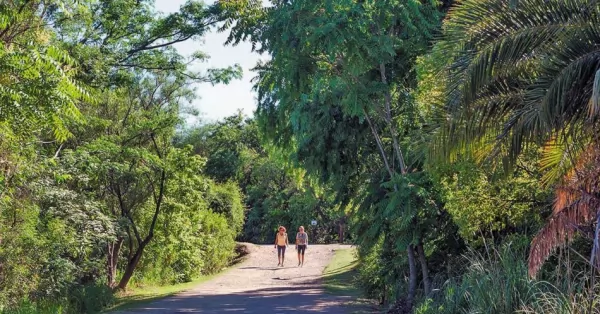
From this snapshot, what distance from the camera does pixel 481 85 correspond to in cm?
827

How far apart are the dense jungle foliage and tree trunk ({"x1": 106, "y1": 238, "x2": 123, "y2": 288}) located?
0.10 m

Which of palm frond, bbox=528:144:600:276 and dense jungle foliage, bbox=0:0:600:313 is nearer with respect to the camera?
dense jungle foliage, bbox=0:0:600:313

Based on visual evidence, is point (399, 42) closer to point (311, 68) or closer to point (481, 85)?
point (311, 68)

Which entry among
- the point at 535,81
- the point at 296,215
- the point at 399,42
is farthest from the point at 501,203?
the point at 296,215

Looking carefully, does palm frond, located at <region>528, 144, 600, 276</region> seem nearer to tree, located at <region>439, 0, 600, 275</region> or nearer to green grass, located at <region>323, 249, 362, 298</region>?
tree, located at <region>439, 0, 600, 275</region>

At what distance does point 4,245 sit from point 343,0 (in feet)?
24.1

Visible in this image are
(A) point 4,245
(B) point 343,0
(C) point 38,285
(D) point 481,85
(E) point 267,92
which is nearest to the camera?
(D) point 481,85

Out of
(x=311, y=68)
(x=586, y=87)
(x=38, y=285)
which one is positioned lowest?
(x=38, y=285)

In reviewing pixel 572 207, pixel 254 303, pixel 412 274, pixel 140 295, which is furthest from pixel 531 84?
pixel 140 295

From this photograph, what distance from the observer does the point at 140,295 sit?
18.2 meters

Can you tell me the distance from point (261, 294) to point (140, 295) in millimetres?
3522

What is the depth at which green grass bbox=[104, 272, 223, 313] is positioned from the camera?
1527 centimetres

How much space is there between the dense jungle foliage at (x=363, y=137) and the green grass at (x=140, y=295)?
0.50 meters

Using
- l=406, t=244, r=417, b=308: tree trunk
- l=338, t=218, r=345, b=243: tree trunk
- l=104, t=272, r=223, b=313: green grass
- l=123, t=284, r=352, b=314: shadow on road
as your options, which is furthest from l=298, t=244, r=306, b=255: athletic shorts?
l=338, t=218, r=345, b=243: tree trunk
